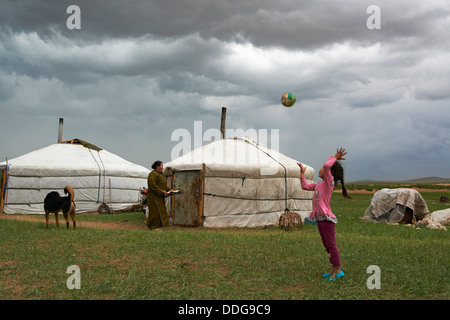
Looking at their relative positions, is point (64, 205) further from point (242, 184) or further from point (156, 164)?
point (242, 184)

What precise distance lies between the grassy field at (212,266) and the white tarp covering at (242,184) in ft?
6.91

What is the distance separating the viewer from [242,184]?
420 inches

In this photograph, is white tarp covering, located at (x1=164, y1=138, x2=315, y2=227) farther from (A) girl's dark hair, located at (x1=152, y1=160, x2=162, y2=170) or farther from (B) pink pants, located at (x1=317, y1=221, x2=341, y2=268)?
(B) pink pants, located at (x1=317, y1=221, x2=341, y2=268)

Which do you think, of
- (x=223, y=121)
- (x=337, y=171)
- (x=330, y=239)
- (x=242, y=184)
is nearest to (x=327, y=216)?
(x=330, y=239)

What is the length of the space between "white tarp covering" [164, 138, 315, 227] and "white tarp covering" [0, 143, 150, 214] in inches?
218

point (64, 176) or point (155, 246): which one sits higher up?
point (64, 176)

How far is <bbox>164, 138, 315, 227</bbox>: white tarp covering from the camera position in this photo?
1042 centimetres

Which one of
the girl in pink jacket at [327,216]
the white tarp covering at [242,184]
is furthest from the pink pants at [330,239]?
the white tarp covering at [242,184]

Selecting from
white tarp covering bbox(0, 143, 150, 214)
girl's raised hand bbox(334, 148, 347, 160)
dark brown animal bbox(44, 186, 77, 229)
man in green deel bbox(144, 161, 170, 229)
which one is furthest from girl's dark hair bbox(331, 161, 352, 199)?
white tarp covering bbox(0, 143, 150, 214)

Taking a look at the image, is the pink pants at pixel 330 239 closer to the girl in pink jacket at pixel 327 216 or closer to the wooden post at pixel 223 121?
the girl in pink jacket at pixel 327 216

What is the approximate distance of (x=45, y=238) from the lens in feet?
25.4
